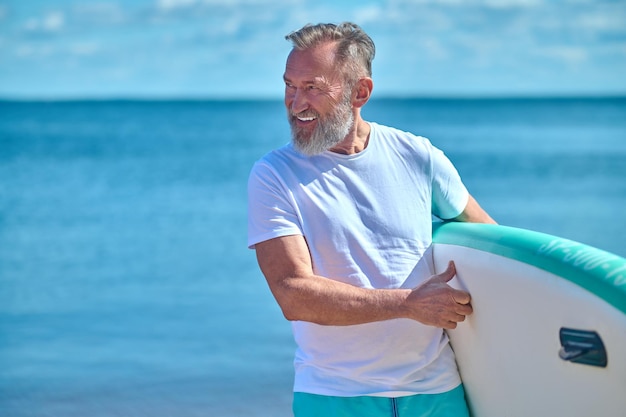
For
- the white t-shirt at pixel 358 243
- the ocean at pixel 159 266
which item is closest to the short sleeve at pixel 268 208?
the white t-shirt at pixel 358 243

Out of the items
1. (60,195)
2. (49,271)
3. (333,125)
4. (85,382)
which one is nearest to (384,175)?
(333,125)

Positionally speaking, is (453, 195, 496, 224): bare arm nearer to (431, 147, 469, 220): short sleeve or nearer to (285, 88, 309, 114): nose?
(431, 147, 469, 220): short sleeve

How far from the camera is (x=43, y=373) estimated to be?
18.5 ft

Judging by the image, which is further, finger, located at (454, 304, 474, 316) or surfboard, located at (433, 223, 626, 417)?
finger, located at (454, 304, 474, 316)

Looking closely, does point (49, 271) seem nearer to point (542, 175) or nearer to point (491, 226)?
point (491, 226)

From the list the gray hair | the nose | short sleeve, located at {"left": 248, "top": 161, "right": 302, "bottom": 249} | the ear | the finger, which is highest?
the gray hair

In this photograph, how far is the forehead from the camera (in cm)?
231

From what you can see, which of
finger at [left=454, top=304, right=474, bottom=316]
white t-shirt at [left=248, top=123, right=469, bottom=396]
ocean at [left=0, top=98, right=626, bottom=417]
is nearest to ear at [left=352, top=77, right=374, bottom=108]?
white t-shirt at [left=248, top=123, right=469, bottom=396]

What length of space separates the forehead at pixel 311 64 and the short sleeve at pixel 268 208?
218 mm

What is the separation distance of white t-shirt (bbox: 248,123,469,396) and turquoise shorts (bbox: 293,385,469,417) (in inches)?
0.6

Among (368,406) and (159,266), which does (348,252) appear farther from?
(159,266)

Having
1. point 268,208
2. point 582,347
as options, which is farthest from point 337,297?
point 582,347

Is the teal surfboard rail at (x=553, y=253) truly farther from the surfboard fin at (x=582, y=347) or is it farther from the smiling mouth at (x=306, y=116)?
the smiling mouth at (x=306, y=116)

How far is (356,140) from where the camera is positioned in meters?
2.40
